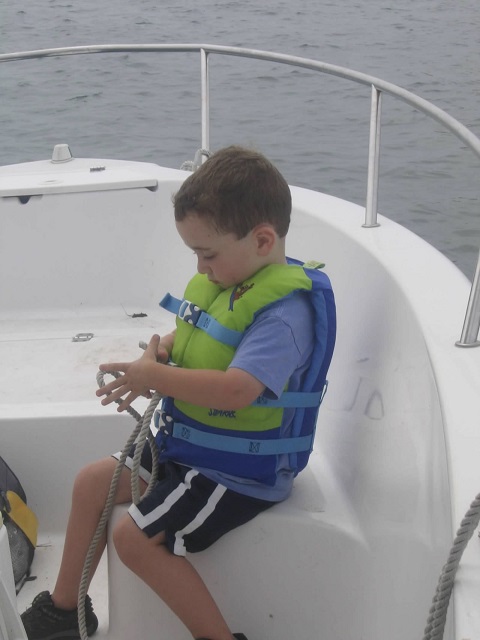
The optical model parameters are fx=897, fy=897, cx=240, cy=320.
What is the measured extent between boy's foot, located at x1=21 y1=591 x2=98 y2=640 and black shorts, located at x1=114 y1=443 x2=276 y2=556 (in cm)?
28

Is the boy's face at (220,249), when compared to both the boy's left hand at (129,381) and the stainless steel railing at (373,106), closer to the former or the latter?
the boy's left hand at (129,381)

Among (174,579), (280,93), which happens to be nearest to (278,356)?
(174,579)

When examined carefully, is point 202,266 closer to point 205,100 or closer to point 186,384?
point 186,384

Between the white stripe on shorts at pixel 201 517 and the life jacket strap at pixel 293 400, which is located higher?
the life jacket strap at pixel 293 400

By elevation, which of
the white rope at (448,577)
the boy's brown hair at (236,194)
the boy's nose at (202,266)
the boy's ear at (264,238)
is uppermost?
the boy's brown hair at (236,194)

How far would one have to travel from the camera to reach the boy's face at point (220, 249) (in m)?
1.42

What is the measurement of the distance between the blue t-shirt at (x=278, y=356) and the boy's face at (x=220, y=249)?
85 millimetres

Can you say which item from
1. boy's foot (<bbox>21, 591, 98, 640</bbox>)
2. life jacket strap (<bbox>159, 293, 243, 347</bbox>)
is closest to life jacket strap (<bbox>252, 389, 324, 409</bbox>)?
life jacket strap (<bbox>159, 293, 243, 347</bbox>)

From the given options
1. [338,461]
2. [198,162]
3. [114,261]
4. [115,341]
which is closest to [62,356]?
[115,341]

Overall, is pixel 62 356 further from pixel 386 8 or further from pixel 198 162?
pixel 386 8

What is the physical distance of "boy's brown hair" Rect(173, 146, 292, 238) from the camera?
55.3 inches

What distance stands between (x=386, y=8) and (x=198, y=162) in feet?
24.9

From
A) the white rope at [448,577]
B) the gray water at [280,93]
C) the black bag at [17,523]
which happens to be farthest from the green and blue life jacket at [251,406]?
the gray water at [280,93]

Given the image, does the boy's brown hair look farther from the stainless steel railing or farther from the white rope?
the white rope
